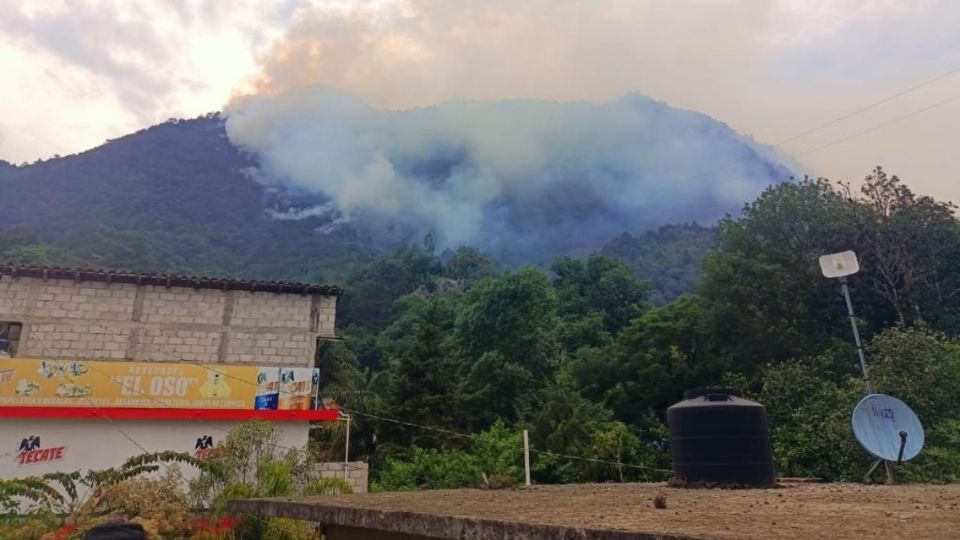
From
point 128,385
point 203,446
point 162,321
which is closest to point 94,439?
point 128,385

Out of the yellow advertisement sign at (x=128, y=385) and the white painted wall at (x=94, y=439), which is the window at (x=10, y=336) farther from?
the white painted wall at (x=94, y=439)

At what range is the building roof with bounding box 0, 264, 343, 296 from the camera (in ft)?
67.5

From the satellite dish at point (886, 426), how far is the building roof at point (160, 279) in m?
17.3

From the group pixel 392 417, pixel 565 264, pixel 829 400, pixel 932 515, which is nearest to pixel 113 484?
pixel 932 515

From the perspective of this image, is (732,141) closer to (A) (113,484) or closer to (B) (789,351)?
(B) (789,351)

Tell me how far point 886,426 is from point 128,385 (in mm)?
17365

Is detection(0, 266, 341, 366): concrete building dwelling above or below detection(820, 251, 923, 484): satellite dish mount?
above

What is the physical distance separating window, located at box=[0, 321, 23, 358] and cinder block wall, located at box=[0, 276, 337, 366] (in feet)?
0.79

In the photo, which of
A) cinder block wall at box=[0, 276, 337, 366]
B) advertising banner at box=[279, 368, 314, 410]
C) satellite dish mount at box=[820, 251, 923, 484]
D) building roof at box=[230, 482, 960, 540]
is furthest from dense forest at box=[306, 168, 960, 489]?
building roof at box=[230, 482, 960, 540]

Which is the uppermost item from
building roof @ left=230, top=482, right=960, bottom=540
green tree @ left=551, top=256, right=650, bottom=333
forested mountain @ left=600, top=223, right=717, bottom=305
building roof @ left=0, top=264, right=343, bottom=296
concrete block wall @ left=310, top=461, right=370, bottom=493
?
forested mountain @ left=600, top=223, right=717, bottom=305

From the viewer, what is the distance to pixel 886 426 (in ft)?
33.3

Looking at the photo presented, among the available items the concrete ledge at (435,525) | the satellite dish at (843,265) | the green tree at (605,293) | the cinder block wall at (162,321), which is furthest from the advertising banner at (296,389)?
the green tree at (605,293)

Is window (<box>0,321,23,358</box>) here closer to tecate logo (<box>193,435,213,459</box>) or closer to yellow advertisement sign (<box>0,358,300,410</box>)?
yellow advertisement sign (<box>0,358,300,410</box>)

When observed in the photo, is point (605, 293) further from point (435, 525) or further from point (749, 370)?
point (435, 525)
